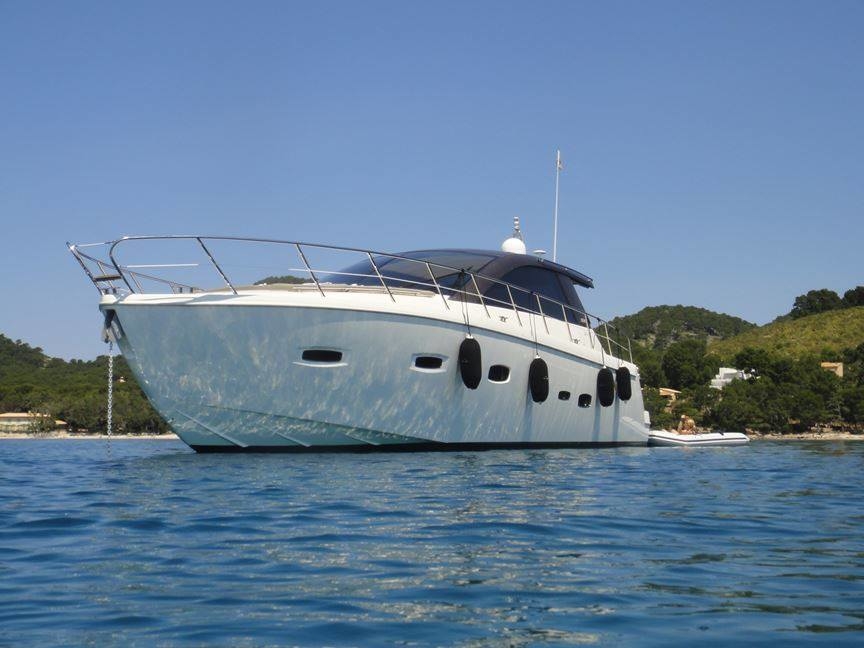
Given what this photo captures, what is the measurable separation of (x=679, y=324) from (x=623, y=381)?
4030 inches

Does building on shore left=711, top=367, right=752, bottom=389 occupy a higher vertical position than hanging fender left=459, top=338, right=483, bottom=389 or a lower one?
higher

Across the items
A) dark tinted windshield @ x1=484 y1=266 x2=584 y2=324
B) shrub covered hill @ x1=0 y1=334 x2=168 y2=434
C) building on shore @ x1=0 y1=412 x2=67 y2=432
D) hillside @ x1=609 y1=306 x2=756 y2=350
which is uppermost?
hillside @ x1=609 y1=306 x2=756 y2=350

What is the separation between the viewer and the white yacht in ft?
38.5

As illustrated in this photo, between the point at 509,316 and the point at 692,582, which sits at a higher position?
the point at 509,316

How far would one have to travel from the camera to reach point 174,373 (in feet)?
39.0

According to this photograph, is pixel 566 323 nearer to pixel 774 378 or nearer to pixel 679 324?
pixel 774 378

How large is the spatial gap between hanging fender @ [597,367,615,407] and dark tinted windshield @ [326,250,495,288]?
3.15m

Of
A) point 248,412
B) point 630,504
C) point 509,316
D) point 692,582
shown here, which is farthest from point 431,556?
point 509,316

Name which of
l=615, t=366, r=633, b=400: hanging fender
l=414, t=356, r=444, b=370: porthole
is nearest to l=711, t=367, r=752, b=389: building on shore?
l=615, t=366, r=633, b=400: hanging fender

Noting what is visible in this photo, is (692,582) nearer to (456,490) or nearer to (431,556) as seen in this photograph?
(431,556)

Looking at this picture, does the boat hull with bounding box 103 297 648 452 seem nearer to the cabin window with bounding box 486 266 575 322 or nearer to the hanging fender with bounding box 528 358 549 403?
the hanging fender with bounding box 528 358 549 403

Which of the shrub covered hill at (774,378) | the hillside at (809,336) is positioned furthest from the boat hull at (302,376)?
the hillside at (809,336)

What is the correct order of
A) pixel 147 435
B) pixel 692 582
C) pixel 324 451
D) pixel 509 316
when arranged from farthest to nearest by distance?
pixel 147 435
pixel 509 316
pixel 324 451
pixel 692 582

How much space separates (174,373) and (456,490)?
510 cm
